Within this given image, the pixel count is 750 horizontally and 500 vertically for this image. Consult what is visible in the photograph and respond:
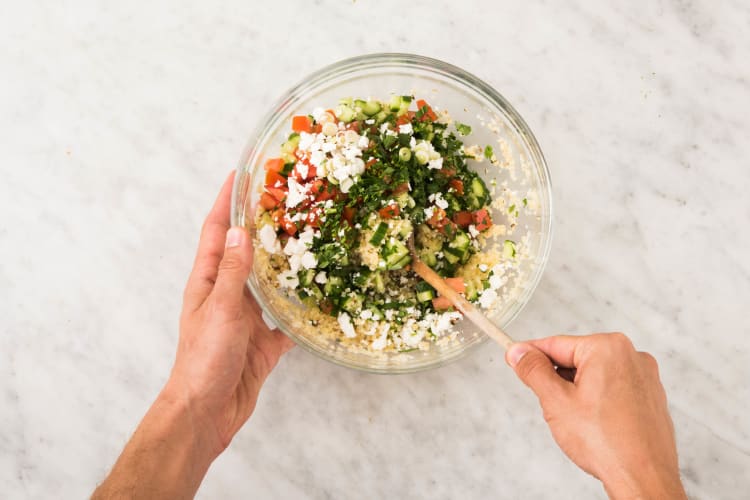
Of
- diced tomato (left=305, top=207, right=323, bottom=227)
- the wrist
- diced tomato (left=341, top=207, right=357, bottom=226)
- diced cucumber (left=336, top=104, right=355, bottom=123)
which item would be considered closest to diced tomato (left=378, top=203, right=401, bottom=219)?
diced tomato (left=341, top=207, right=357, bottom=226)

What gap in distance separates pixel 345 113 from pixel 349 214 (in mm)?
329

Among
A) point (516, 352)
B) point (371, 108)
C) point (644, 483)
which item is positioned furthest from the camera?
point (371, 108)

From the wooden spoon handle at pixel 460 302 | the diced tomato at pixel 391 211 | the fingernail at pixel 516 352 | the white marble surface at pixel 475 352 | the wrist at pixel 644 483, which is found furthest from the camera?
the white marble surface at pixel 475 352

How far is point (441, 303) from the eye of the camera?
1.93m

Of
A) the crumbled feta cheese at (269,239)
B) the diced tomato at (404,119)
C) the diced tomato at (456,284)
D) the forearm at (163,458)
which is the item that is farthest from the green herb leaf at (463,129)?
the forearm at (163,458)

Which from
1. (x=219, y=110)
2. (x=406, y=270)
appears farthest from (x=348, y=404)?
(x=219, y=110)

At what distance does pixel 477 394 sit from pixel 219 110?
54.5 inches

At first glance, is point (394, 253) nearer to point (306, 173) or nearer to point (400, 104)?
point (306, 173)

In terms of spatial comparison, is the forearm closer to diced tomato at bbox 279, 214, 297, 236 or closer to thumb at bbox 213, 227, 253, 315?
thumb at bbox 213, 227, 253, 315

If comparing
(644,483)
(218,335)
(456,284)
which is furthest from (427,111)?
(644,483)

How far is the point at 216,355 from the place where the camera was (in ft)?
5.46

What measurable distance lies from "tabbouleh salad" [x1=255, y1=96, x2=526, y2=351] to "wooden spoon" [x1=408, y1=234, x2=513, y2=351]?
4cm

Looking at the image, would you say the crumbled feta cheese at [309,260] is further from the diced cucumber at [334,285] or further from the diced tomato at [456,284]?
the diced tomato at [456,284]

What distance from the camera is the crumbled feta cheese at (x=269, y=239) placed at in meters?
1.89
